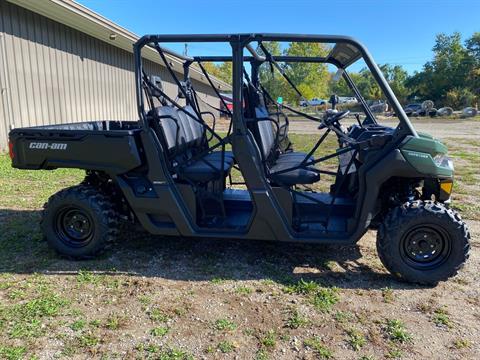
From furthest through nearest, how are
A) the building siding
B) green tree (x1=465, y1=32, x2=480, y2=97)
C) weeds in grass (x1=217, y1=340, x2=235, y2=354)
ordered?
1. green tree (x1=465, y1=32, x2=480, y2=97)
2. the building siding
3. weeds in grass (x1=217, y1=340, x2=235, y2=354)

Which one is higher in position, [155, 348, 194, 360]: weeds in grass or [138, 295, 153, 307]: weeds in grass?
[138, 295, 153, 307]: weeds in grass

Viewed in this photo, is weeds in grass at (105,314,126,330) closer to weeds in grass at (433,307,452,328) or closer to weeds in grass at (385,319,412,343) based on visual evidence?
weeds in grass at (385,319,412,343)

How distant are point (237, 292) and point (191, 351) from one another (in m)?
0.78

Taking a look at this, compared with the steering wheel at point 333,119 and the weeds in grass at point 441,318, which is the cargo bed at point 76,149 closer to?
the steering wheel at point 333,119

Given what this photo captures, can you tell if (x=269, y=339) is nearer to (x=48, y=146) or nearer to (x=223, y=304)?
(x=223, y=304)

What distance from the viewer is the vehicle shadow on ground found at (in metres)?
3.36

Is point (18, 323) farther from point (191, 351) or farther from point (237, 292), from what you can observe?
point (237, 292)

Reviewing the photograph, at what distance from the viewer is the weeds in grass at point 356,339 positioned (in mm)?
2456

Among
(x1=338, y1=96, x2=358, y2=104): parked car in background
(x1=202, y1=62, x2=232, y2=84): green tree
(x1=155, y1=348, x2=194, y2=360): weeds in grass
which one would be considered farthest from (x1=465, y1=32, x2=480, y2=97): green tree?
(x1=155, y1=348, x2=194, y2=360): weeds in grass

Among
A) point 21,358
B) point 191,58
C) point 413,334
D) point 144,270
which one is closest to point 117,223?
point 144,270

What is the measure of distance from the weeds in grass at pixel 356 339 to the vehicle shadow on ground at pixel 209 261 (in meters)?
0.64

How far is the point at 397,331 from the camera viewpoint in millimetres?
2584

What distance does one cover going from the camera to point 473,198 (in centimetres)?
596

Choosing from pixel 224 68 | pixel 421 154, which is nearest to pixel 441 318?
pixel 421 154
